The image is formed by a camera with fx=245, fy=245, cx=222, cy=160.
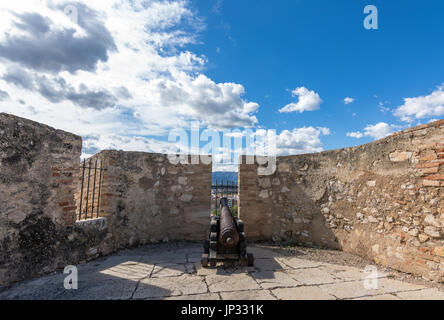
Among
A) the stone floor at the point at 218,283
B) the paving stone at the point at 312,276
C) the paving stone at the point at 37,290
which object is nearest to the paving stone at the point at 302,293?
the stone floor at the point at 218,283

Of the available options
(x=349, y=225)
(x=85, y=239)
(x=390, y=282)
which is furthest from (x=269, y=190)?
(x=85, y=239)

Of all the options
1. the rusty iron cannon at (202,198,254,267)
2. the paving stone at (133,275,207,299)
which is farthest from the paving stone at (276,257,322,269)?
the paving stone at (133,275,207,299)

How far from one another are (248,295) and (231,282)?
1.51 ft

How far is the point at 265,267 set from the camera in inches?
159

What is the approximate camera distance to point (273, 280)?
136 inches

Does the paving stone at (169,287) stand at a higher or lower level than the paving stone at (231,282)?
lower

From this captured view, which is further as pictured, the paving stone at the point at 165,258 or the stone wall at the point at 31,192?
the paving stone at the point at 165,258

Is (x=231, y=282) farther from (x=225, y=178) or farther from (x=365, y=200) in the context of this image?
(x=225, y=178)

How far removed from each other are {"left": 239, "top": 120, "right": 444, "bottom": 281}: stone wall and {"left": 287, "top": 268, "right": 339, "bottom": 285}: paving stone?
3.99 feet

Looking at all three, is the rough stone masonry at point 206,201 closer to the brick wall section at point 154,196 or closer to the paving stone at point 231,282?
the brick wall section at point 154,196

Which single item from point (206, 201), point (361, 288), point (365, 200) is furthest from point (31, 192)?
point (365, 200)

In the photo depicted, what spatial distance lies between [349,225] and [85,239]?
497cm

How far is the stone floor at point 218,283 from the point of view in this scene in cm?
294
